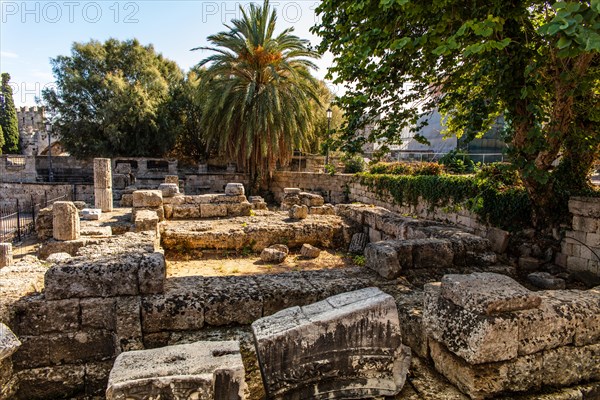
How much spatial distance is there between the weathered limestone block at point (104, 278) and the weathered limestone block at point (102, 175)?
1031 cm

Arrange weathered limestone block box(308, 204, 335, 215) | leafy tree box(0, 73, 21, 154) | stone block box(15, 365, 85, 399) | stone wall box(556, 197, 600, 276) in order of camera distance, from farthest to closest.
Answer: leafy tree box(0, 73, 21, 154) < weathered limestone block box(308, 204, 335, 215) < stone wall box(556, 197, 600, 276) < stone block box(15, 365, 85, 399)

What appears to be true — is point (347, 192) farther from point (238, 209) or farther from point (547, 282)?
point (547, 282)

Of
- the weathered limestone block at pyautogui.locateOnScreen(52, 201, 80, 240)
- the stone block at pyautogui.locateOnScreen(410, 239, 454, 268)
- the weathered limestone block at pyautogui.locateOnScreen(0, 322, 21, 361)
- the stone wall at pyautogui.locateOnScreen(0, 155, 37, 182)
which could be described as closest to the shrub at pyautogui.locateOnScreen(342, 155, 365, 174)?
the weathered limestone block at pyautogui.locateOnScreen(52, 201, 80, 240)

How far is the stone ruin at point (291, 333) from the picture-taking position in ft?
7.50

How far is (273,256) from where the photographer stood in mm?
8477

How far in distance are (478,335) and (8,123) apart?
142 ft

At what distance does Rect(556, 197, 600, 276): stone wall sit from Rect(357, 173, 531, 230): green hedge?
854mm

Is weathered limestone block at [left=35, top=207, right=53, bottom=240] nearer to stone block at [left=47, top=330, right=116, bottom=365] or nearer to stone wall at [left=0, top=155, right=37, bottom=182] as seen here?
stone block at [left=47, top=330, right=116, bottom=365]

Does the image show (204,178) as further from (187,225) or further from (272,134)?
(187,225)

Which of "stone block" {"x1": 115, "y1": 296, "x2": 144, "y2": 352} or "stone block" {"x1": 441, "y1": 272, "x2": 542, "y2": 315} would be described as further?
"stone block" {"x1": 115, "y1": 296, "x2": 144, "y2": 352}

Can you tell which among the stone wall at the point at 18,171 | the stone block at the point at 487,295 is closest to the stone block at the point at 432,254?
the stone block at the point at 487,295

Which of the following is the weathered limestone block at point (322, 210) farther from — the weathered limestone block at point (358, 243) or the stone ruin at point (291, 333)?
the stone ruin at point (291, 333)

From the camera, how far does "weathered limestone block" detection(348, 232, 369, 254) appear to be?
9.41 metres

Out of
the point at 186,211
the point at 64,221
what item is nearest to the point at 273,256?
the point at 186,211
